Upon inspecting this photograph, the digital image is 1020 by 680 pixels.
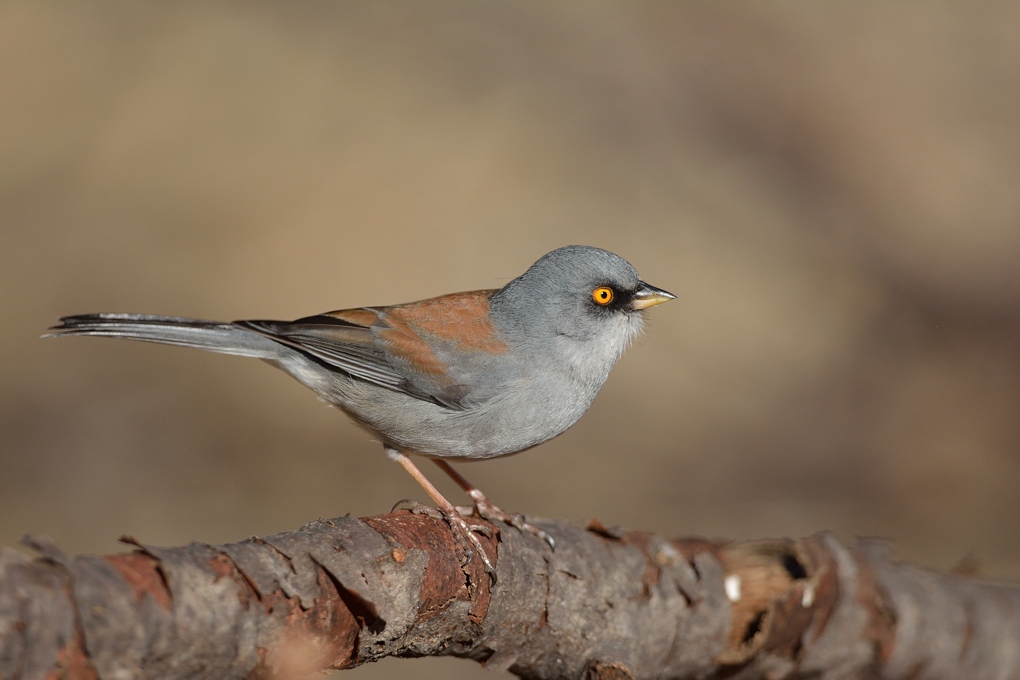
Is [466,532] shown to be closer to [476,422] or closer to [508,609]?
[508,609]

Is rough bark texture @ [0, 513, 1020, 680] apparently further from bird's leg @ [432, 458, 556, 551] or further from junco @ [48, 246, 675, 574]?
junco @ [48, 246, 675, 574]

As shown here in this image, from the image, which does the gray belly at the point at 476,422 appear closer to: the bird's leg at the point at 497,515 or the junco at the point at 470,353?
the junco at the point at 470,353

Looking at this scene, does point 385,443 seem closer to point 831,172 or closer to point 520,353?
point 520,353

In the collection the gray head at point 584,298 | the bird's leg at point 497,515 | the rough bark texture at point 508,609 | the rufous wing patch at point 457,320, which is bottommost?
the rough bark texture at point 508,609

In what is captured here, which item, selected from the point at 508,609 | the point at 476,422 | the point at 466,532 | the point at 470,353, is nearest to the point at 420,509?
the point at 466,532

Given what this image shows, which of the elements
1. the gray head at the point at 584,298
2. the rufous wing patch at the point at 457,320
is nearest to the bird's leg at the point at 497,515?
the rufous wing patch at the point at 457,320

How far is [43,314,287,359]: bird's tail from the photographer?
12.3 feet

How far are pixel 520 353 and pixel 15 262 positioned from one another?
18.5 ft

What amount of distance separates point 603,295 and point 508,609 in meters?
1.78

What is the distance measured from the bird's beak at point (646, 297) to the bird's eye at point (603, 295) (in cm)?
12

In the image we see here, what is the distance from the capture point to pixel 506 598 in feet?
10.6

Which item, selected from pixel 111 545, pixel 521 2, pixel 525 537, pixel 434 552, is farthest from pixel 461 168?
pixel 434 552

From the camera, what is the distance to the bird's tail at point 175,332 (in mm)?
3764

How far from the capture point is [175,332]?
13.4ft
